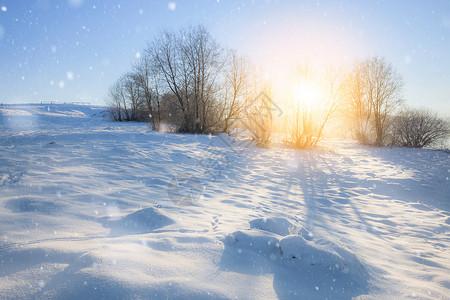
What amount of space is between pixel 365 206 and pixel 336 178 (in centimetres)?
282

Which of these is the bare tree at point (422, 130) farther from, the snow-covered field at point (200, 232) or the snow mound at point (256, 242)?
the snow mound at point (256, 242)

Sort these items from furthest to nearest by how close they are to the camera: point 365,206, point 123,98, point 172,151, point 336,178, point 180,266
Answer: point 123,98 → point 172,151 → point 336,178 → point 365,206 → point 180,266

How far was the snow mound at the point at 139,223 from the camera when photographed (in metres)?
2.83

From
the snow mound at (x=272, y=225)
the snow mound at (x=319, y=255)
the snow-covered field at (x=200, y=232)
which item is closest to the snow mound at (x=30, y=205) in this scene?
the snow-covered field at (x=200, y=232)

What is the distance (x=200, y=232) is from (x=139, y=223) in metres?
0.90

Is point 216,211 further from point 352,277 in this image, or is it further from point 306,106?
point 306,106

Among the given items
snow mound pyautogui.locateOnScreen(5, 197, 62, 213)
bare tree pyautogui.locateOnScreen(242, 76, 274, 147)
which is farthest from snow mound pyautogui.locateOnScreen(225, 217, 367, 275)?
bare tree pyautogui.locateOnScreen(242, 76, 274, 147)

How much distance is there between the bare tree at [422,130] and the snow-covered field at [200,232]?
1483cm

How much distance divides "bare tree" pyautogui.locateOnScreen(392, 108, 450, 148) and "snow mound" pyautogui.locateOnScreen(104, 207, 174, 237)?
22.8 meters

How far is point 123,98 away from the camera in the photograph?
3947cm

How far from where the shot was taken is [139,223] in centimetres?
306

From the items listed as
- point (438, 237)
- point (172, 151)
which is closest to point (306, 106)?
point (172, 151)

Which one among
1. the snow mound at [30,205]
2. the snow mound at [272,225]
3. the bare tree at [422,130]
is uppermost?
the bare tree at [422,130]

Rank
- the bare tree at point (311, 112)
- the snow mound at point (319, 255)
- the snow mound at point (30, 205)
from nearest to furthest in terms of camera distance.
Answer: the snow mound at point (319, 255)
the snow mound at point (30, 205)
the bare tree at point (311, 112)
